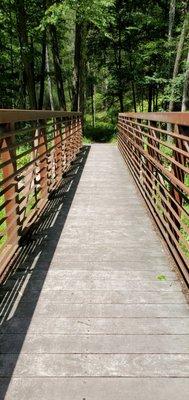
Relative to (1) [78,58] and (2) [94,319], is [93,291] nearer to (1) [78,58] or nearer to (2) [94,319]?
(2) [94,319]

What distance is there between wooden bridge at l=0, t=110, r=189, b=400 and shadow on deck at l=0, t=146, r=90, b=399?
0.01 m

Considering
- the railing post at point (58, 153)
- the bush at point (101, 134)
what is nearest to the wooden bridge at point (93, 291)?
the railing post at point (58, 153)

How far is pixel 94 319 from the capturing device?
336 cm

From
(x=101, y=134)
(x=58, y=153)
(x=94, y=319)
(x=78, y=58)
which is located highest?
(x=78, y=58)

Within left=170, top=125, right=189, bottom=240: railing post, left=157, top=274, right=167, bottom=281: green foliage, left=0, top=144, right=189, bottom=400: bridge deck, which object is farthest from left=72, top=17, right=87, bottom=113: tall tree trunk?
left=157, top=274, right=167, bottom=281: green foliage

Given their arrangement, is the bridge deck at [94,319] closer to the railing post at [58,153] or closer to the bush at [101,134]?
the railing post at [58,153]

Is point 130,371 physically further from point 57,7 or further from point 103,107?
point 103,107

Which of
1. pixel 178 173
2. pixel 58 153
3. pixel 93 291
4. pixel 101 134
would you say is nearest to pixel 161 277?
pixel 93 291

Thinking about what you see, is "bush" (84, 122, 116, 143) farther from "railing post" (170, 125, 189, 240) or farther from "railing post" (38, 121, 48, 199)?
"railing post" (170, 125, 189, 240)

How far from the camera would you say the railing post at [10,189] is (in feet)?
13.3

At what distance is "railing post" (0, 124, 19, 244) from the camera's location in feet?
13.3

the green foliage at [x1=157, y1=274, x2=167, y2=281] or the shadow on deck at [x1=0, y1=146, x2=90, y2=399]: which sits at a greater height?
the shadow on deck at [x1=0, y1=146, x2=90, y2=399]

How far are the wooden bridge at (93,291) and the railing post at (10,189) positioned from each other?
0.05 feet

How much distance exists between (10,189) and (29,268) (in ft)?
2.60
